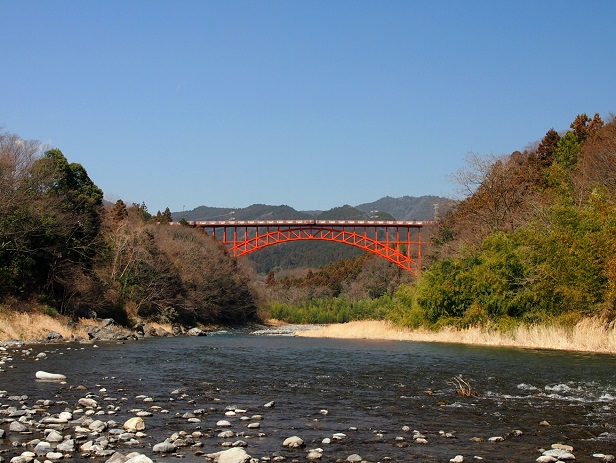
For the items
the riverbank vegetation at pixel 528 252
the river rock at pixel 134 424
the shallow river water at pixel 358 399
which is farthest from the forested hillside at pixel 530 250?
the river rock at pixel 134 424

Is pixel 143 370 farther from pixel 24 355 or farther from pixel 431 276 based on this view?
pixel 431 276

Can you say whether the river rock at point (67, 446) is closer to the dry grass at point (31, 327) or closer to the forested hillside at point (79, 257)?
the dry grass at point (31, 327)

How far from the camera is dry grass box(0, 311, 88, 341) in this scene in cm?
2885

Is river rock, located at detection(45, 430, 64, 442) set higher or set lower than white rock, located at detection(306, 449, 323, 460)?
higher

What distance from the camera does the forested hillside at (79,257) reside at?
34.2m

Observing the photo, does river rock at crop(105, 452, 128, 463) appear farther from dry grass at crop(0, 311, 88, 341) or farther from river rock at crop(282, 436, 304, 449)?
dry grass at crop(0, 311, 88, 341)

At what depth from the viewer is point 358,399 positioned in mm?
13234

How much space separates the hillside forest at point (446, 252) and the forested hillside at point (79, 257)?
90 millimetres

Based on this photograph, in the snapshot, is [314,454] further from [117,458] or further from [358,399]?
[358,399]

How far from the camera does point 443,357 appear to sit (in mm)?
22172

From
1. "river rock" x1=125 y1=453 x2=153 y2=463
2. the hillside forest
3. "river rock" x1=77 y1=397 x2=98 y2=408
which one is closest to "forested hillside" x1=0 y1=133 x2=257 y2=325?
the hillside forest

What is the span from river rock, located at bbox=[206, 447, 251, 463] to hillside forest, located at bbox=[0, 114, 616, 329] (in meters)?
18.4

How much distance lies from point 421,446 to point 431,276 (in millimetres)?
28263

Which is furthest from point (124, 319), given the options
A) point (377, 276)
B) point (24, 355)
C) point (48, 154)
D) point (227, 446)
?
point (377, 276)
